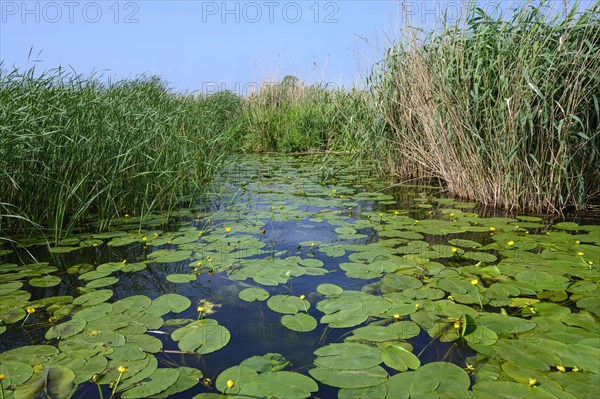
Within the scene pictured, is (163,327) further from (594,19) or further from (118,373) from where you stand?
(594,19)

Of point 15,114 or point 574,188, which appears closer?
point 15,114

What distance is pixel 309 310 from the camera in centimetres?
183

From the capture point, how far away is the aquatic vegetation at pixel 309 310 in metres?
1.34

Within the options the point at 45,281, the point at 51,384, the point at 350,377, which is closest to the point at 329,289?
the point at 350,377

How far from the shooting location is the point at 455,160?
3.77 meters

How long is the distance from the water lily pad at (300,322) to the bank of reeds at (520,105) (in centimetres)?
212

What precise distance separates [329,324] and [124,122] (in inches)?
102

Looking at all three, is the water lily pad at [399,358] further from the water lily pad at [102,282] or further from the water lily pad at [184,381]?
the water lily pad at [102,282]

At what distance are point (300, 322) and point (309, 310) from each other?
0.15 m

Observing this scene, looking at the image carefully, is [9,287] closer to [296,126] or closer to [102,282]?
[102,282]

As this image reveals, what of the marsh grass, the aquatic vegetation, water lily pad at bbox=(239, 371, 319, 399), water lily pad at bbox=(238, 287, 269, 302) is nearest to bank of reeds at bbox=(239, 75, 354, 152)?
the marsh grass

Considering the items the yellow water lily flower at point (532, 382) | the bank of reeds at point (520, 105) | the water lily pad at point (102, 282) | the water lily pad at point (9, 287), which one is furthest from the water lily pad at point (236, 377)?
the bank of reeds at point (520, 105)

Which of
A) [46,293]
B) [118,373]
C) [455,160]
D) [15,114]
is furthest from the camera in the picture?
[455,160]

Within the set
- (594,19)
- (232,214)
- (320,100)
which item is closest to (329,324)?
(232,214)
